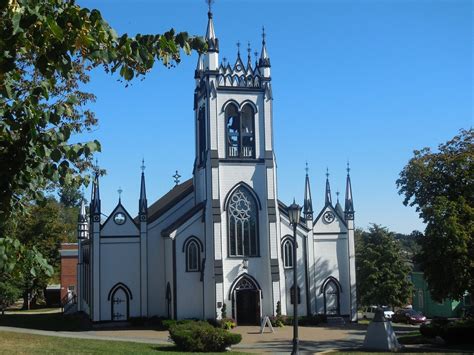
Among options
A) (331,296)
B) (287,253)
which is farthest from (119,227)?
(331,296)

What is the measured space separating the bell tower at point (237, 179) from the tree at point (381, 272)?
42.9 ft

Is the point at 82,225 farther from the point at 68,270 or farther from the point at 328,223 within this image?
the point at 328,223

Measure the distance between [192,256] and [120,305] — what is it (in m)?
6.06

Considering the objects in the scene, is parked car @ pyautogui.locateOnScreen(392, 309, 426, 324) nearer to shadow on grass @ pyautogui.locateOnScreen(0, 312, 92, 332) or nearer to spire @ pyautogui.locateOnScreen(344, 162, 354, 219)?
spire @ pyautogui.locateOnScreen(344, 162, 354, 219)

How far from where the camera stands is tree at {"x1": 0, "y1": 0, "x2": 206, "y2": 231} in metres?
6.05

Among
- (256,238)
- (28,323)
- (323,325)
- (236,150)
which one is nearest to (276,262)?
(256,238)

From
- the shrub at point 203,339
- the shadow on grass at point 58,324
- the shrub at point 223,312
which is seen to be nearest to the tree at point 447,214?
the shrub at point 203,339

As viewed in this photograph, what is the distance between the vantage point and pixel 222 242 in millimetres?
39781

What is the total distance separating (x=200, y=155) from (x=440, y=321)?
20.5 meters

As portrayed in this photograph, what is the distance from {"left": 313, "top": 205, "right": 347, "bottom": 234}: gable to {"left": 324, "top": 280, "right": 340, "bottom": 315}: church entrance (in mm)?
3767

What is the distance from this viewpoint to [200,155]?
43.3 metres

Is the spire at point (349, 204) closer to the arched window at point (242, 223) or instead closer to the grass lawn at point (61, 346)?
the arched window at point (242, 223)

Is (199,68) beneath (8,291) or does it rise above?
above

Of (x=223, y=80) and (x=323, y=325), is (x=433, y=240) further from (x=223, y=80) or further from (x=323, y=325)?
(x=223, y=80)
